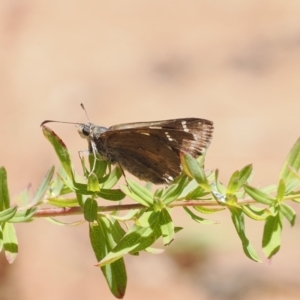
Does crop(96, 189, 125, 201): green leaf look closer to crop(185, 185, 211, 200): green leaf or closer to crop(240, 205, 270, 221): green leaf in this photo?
crop(185, 185, 211, 200): green leaf

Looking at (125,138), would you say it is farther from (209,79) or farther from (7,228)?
(209,79)

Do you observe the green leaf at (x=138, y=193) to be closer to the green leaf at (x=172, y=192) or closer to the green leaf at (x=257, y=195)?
the green leaf at (x=172, y=192)

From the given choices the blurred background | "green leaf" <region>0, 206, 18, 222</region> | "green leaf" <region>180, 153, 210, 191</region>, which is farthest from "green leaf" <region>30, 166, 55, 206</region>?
the blurred background

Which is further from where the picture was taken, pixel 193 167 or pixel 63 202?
pixel 63 202

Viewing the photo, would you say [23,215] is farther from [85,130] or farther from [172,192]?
[85,130]

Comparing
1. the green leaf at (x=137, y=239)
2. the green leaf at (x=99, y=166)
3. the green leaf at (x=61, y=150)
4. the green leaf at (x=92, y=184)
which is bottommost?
the green leaf at (x=137, y=239)

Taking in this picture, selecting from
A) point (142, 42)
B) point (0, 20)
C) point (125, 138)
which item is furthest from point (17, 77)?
point (125, 138)

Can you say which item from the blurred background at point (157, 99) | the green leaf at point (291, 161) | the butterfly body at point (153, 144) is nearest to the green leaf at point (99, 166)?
the butterfly body at point (153, 144)

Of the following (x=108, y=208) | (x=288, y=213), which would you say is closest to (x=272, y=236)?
(x=288, y=213)
